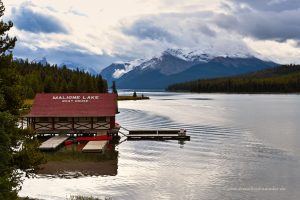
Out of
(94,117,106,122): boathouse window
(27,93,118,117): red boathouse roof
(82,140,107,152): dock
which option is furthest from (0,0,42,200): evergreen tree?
(94,117,106,122): boathouse window

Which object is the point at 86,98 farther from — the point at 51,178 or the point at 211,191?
the point at 211,191

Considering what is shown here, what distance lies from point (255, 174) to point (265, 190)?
19.1 feet

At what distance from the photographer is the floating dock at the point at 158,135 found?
66.0 meters

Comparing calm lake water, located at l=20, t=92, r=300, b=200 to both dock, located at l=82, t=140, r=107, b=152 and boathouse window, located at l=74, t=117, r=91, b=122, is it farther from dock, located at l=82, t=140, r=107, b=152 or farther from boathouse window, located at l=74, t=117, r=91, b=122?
boathouse window, located at l=74, t=117, r=91, b=122

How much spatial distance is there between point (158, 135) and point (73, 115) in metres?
15.0

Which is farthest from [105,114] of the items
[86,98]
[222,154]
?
[222,154]

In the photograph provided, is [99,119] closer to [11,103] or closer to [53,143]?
[53,143]

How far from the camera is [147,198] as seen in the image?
1270 inches

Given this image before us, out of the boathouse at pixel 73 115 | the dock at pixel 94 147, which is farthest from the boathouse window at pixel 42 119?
the dock at pixel 94 147

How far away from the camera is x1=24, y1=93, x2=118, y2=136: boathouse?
206 ft

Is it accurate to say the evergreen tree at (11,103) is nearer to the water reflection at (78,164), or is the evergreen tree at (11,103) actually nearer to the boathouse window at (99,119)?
the water reflection at (78,164)

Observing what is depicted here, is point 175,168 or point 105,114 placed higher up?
point 105,114

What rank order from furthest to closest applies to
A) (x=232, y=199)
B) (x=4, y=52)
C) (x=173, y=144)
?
(x=173, y=144) → (x=232, y=199) → (x=4, y=52)

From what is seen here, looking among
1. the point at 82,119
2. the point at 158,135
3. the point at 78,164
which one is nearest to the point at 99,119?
the point at 82,119
